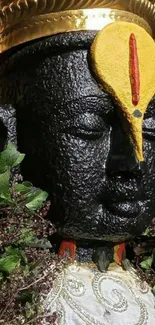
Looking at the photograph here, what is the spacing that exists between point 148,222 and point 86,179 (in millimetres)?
190

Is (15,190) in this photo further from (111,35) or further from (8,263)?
(111,35)

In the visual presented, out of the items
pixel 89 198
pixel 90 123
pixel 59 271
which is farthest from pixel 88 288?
pixel 90 123

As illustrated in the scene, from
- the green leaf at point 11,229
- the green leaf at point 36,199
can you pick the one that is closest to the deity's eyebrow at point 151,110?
the green leaf at point 36,199

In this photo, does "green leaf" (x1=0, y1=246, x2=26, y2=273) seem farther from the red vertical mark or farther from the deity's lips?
the red vertical mark

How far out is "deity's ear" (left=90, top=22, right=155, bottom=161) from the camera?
1.53 m

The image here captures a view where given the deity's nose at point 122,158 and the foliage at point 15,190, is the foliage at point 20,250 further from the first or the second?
the deity's nose at point 122,158

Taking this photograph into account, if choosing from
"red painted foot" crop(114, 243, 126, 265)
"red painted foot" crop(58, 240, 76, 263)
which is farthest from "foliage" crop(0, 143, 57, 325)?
"red painted foot" crop(114, 243, 126, 265)

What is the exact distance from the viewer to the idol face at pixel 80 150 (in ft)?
5.03

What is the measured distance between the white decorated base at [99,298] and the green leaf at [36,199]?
0.54 feet

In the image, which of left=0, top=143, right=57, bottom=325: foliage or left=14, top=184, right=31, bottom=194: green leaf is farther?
left=14, top=184, right=31, bottom=194: green leaf

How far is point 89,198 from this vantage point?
5.05ft

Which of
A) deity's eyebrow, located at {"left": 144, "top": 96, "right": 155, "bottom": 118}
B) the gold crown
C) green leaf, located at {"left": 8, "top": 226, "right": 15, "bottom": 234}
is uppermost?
the gold crown

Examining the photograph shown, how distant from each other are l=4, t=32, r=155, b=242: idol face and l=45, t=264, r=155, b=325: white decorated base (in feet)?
0.29

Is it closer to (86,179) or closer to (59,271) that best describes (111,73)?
(86,179)
